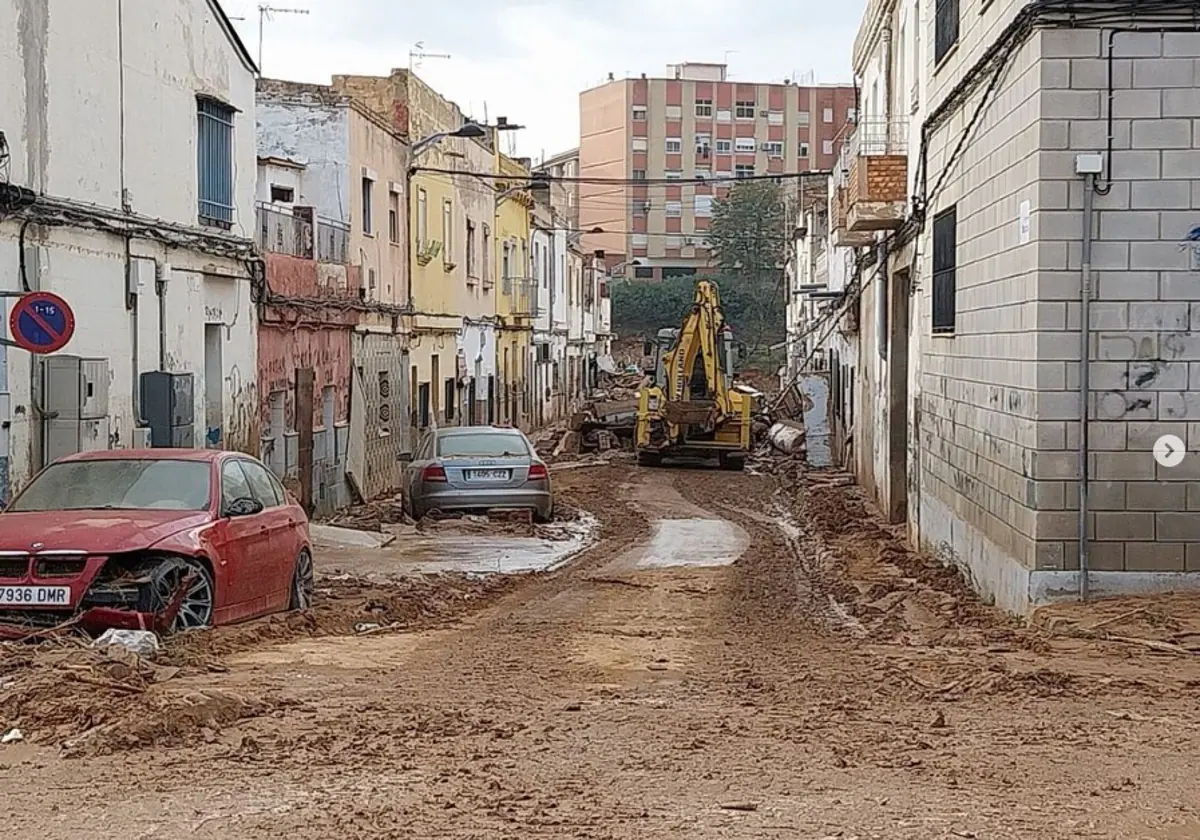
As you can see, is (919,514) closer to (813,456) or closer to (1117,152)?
(1117,152)

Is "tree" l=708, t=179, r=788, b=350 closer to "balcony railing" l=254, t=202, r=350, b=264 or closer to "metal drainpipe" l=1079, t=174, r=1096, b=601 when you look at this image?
"balcony railing" l=254, t=202, r=350, b=264

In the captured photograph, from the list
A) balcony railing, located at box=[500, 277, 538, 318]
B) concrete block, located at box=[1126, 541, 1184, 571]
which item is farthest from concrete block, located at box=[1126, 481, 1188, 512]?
balcony railing, located at box=[500, 277, 538, 318]

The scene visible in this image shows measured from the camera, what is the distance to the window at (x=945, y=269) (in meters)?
15.5

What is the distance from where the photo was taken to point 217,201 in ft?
67.4

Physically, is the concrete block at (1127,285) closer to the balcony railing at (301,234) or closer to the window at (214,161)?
the window at (214,161)

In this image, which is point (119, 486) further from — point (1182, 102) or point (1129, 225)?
point (1182, 102)

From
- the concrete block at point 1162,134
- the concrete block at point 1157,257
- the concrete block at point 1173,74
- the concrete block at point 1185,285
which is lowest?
the concrete block at point 1185,285

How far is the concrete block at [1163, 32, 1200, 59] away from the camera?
11.1 metres

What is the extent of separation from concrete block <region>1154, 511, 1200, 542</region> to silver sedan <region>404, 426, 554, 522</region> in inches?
422

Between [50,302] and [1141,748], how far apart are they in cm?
937

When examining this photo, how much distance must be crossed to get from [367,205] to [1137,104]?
19042 millimetres

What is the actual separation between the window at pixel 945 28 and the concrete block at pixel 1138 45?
4075mm

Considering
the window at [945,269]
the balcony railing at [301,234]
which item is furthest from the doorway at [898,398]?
the balcony railing at [301,234]

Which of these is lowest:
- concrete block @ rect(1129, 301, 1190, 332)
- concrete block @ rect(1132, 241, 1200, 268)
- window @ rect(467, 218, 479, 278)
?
concrete block @ rect(1129, 301, 1190, 332)
